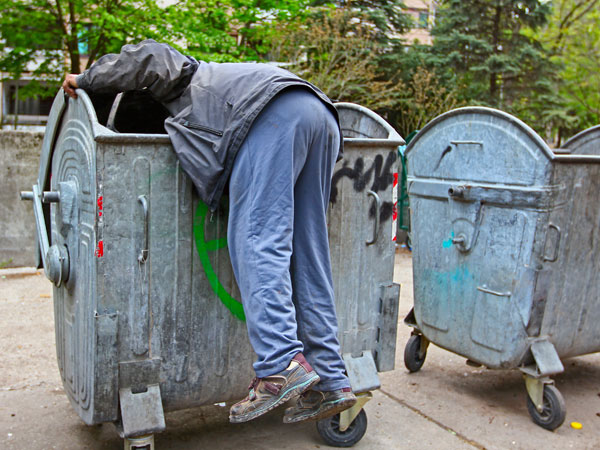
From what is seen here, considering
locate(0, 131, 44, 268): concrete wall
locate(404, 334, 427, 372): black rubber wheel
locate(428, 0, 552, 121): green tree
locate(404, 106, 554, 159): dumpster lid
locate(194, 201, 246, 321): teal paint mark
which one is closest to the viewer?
locate(194, 201, 246, 321): teal paint mark

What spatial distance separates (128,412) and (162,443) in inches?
25.3

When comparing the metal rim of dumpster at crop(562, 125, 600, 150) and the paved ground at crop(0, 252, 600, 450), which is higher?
the metal rim of dumpster at crop(562, 125, 600, 150)

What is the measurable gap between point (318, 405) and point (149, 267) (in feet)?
2.80

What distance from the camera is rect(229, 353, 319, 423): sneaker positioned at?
233 centimetres

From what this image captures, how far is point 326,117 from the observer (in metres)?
2.62

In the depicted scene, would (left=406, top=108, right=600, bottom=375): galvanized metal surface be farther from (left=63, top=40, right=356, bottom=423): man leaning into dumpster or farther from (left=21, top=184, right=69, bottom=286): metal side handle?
(left=21, top=184, right=69, bottom=286): metal side handle

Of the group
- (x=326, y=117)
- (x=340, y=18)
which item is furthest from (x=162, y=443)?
(x=340, y=18)

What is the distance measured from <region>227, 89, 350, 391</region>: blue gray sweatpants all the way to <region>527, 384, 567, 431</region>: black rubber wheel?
1.65 meters

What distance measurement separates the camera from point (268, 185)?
246cm

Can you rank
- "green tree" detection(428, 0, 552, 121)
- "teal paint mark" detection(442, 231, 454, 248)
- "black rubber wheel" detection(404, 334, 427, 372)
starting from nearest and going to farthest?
"teal paint mark" detection(442, 231, 454, 248), "black rubber wheel" detection(404, 334, 427, 372), "green tree" detection(428, 0, 552, 121)

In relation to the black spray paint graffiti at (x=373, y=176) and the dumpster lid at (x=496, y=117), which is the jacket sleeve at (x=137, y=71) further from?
the dumpster lid at (x=496, y=117)

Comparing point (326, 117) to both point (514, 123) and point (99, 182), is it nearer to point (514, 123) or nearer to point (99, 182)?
point (99, 182)

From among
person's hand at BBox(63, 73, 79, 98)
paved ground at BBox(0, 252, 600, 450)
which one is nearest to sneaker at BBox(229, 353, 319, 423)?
paved ground at BBox(0, 252, 600, 450)

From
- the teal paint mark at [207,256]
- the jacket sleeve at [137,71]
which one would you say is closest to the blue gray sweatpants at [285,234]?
the teal paint mark at [207,256]
